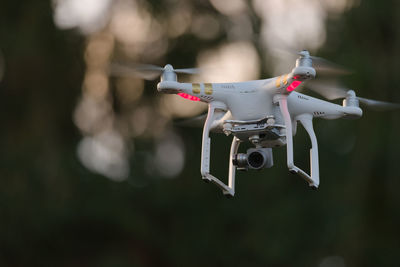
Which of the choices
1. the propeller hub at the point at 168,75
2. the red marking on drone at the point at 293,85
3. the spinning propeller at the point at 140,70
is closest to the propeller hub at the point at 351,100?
the red marking on drone at the point at 293,85

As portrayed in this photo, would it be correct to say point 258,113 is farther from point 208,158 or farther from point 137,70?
point 137,70

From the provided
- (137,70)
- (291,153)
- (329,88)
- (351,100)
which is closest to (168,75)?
(137,70)

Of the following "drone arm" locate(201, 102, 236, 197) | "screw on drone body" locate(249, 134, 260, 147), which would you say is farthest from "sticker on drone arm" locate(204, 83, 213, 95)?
"screw on drone body" locate(249, 134, 260, 147)

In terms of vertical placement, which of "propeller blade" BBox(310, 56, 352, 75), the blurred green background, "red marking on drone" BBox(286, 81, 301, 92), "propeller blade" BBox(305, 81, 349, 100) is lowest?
the blurred green background

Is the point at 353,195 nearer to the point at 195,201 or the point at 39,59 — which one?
the point at 195,201

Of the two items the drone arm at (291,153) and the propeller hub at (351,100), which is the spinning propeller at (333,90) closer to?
the propeller hub at (351,100)

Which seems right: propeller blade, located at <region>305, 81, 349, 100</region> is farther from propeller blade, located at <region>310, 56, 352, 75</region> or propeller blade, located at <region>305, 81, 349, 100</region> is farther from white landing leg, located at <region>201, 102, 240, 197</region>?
white landing leg, located at <region>201, 102, 240, 197</region>
